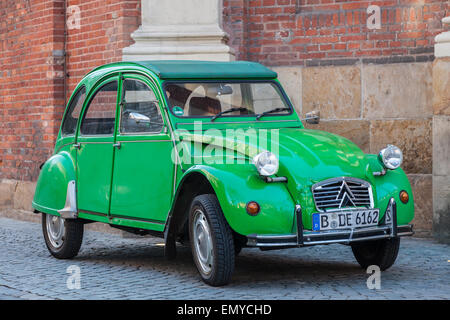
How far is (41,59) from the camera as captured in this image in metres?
13.0

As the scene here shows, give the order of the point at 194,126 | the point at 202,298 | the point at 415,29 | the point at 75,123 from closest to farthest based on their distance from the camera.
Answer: the point at 202,298, the point at 194,126, the point at 75,123, the point at 415,29

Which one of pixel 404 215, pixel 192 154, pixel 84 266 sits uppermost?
pixel 192 154

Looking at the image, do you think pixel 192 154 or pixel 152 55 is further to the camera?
pixel 152 55

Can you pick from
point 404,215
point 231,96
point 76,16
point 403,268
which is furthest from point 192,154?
point 76,16

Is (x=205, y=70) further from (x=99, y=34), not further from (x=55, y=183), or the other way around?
(x=99, y=34)

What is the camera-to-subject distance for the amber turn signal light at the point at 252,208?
251 inches

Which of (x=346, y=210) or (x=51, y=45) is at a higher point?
(x=51, y=45)

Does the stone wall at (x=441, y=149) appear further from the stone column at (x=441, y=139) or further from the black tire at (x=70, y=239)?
the black tire at (x=70, y=239)

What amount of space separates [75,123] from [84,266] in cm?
150

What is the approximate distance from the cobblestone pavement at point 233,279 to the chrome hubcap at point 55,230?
0.57 feet

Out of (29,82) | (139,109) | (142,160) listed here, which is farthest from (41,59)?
(142,160)

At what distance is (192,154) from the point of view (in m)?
7.03

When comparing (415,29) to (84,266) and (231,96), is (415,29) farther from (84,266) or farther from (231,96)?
(84,266)

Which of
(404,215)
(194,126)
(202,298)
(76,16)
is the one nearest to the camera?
(202,298)
